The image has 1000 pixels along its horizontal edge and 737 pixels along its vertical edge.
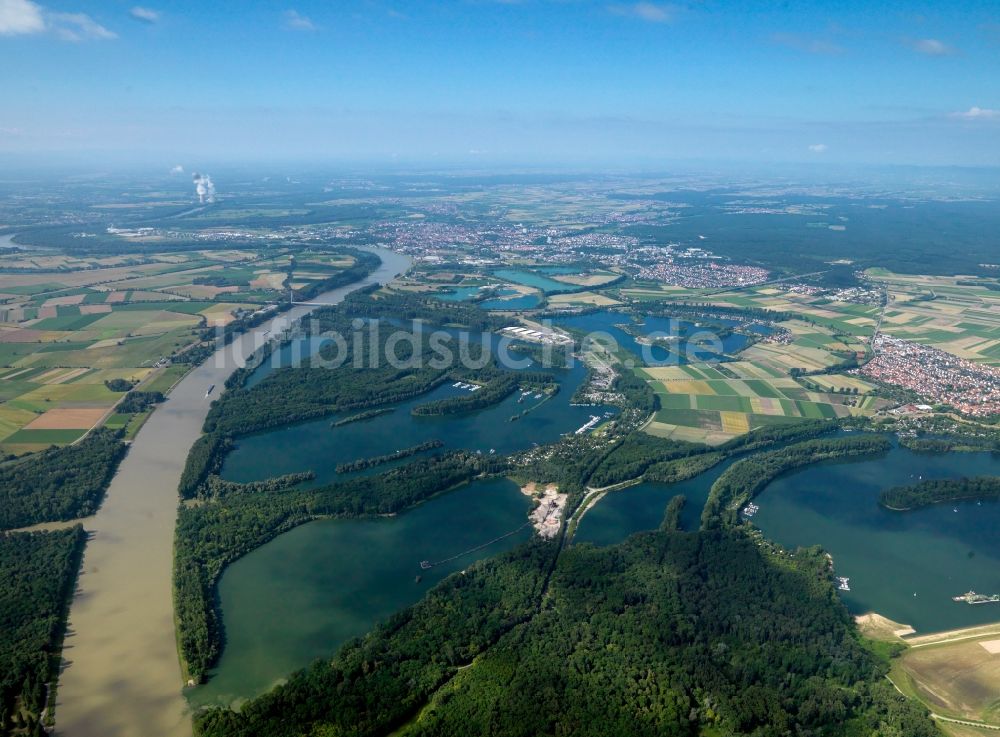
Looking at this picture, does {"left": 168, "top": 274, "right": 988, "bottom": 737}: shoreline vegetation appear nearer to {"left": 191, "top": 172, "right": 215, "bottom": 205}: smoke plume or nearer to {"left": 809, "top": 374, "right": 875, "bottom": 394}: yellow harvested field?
{"left": 809, "top": 374, "right": 875, "bottom": 394}: yellow harvested field

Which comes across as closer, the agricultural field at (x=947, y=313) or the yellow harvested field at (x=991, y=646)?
the yellow harvested field at (x=991, y=646)

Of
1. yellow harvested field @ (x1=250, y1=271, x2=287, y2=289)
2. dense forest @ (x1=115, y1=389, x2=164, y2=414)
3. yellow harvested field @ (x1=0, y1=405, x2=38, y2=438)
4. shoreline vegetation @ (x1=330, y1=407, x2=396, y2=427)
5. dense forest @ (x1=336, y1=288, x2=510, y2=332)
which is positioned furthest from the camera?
yellow harvested field @ (x1=250, y1=271, x2=287, y2=289)

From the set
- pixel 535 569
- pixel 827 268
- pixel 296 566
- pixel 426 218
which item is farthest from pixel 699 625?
pixel 426 218

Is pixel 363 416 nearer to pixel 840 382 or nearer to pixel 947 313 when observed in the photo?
pixel 840 382

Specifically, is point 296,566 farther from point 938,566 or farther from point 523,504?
point 938,566

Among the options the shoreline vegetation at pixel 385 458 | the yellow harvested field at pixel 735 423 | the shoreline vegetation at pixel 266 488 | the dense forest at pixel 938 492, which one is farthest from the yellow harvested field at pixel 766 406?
the shoreline vegetation at pixel 385 458

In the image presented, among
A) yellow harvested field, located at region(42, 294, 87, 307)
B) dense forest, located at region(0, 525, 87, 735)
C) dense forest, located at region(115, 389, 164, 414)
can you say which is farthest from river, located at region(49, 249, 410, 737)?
yellow harvested field, located at region(42, 294, 87, 307)

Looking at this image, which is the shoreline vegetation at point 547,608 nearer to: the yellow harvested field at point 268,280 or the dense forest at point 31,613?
the dense forest at point 31,613
